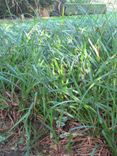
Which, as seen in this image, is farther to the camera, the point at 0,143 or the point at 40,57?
the point at 40,57

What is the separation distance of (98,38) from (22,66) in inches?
28.3

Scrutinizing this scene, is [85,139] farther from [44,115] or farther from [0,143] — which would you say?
[0,143]

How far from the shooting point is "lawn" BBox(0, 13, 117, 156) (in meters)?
2.63

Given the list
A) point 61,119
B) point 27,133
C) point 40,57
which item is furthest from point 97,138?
point 40,57

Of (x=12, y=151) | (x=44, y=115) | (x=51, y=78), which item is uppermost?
(x=51, y=78)

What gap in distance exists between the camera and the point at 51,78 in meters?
2.87

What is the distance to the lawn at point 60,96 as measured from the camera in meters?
2.63

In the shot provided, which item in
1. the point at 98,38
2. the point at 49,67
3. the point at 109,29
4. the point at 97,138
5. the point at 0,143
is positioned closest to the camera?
the point at 97,138

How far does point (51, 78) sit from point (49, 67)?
16 cm

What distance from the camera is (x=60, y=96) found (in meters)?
2.82

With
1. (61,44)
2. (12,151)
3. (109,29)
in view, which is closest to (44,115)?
(12,151)

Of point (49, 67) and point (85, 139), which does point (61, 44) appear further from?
point (85, 139)

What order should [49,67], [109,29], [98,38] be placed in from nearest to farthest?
[49,67] < [98,38] < [109,29]

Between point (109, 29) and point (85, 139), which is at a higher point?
point (109, 29)
